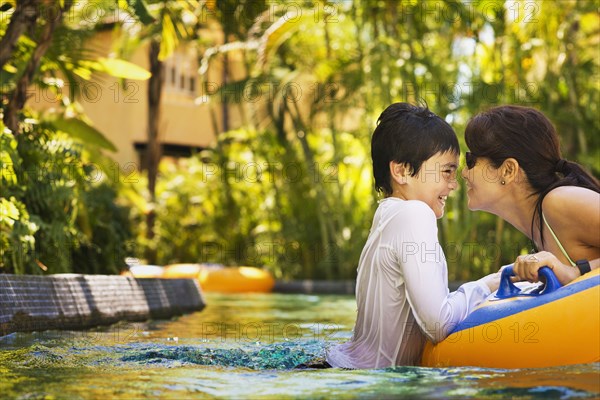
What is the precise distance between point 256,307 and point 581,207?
20.0 feet

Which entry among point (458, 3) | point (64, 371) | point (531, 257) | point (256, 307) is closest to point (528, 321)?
point (531, 257)

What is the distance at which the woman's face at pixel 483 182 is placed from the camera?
4199 mm

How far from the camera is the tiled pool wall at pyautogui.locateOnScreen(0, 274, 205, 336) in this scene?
18.2 feet

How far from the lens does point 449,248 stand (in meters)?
12.9

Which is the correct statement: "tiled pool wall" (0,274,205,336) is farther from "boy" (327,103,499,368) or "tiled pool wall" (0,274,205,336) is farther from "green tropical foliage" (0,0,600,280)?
"green tropical foliage" (0,0,600,280)

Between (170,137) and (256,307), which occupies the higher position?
(170,137)

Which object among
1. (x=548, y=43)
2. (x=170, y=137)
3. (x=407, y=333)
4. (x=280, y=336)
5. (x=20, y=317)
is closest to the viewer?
(x=407, y=333)

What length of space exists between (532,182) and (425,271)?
32.2 inches

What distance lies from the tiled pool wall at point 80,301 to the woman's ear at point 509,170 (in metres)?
2.86

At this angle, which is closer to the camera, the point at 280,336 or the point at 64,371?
the point at 64,371

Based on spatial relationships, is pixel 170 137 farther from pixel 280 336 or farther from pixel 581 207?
pixel 581 207

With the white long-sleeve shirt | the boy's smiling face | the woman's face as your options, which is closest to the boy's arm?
the white long-sleeve shirt

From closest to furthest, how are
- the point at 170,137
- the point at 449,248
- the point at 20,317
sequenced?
the point at 20,317 → the point at 449,248 → the point at 170,137

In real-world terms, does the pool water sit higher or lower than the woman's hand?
lower
